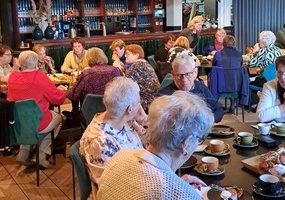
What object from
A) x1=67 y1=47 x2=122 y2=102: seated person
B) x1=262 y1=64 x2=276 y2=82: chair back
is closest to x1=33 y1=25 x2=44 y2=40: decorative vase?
x1=67 y1=47 x2=122 y2=102: seated person

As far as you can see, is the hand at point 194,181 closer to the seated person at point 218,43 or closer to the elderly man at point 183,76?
the elderly man at point 183,76

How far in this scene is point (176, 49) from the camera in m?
5.68

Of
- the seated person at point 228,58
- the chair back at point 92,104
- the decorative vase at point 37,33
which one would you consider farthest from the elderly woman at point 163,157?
the decorative vase at point 37,33

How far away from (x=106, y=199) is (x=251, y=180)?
79 cm

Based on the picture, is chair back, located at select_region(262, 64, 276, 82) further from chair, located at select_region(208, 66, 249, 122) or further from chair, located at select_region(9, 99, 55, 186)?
chair, located at select_region(9, 99, 55, 186)

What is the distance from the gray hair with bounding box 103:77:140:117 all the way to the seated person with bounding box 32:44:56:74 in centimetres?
335

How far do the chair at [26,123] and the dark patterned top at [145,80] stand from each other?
1.00m

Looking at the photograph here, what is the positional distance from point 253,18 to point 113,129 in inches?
346

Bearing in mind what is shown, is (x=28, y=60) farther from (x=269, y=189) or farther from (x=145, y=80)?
(x=269, y=189)

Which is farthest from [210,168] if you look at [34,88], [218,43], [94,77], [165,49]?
[218,43]

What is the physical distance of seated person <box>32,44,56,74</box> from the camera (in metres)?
Answer: 5.65

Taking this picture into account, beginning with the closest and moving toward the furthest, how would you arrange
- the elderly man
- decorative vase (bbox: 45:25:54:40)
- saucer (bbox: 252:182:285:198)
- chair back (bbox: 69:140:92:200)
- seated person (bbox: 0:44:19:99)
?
1. saucer (bbox: 252:182:285:198)
2. chair back (bbox: 69:140:92:200)
3. the elderly man
4. seated person (bbox: 0:44:19:99)
5. decorative vase (bbox: 45:25:54:40)

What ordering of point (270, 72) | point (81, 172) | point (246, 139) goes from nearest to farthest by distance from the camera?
1. point (81, 172)
2. point (246, 139)
3. point (270, 72)

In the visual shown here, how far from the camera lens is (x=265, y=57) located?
5996 mm
